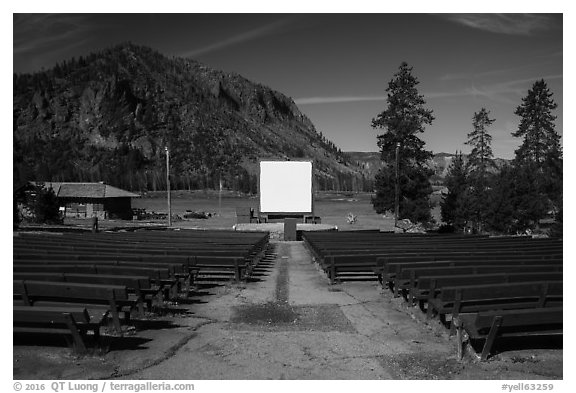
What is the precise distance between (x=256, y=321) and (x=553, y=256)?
683 cm

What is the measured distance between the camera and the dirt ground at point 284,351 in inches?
187

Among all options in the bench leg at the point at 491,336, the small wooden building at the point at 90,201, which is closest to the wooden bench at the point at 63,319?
the bench leg at the point at 491,336

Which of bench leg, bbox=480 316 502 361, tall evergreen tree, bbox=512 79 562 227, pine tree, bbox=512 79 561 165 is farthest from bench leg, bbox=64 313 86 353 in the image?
pine tree, bbox=512 79 561 165

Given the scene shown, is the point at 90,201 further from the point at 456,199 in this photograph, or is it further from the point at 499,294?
the point at 499,294

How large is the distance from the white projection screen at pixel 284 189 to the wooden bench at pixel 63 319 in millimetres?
24284

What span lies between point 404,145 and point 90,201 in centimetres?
3642

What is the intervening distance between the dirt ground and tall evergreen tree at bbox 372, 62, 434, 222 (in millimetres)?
31530

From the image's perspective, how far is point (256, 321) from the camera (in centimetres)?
668

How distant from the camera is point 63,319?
486 cm

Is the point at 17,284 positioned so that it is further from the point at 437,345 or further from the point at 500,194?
the point at 500,194

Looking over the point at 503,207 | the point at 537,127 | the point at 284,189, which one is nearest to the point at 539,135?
the point at 537,127

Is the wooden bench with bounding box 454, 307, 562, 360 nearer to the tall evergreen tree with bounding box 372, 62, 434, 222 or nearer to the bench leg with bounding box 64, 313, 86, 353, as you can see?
the bench leg with bounding box 64, 313, 86, 353
